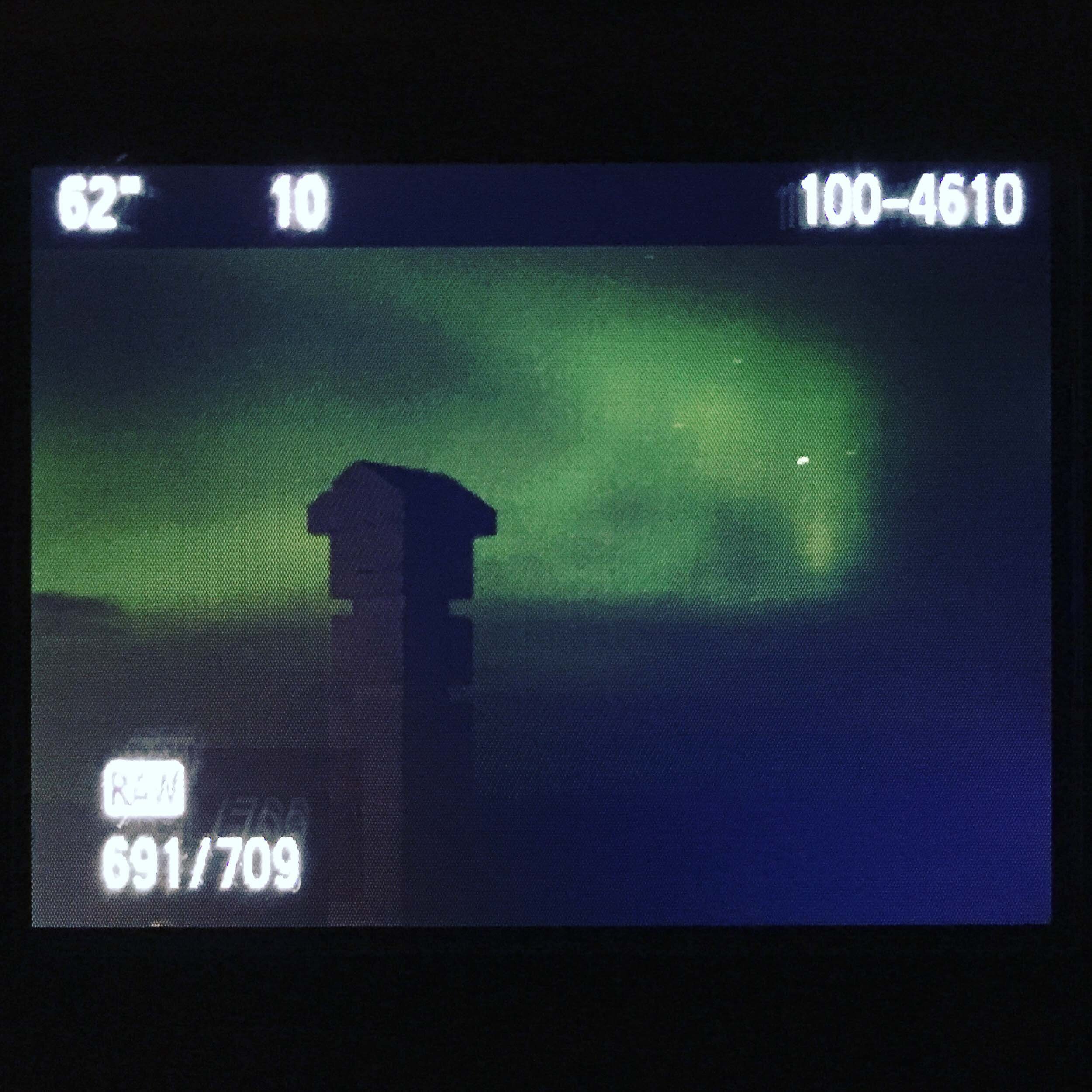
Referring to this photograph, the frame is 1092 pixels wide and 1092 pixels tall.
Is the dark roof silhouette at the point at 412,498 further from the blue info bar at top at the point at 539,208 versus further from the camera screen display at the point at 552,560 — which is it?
the blue info bar at top at the point at 539,208

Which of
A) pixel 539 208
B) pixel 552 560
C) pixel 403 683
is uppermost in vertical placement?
pixel 539 208

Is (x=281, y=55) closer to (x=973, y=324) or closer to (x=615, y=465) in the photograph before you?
(x=615, y=465)

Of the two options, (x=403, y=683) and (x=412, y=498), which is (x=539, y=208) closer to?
(x=412, y=498)

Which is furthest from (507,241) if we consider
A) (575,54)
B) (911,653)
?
(911,653)

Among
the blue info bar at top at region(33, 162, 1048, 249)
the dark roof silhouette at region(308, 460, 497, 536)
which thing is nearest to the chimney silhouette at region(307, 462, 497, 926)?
the dark roof silhouette at region(308, 460, 497, 536)

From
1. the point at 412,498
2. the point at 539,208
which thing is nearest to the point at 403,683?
the point at 412,498

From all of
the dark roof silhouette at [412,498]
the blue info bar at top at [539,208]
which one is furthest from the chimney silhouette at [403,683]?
the blue info bar at top at [539,208]
